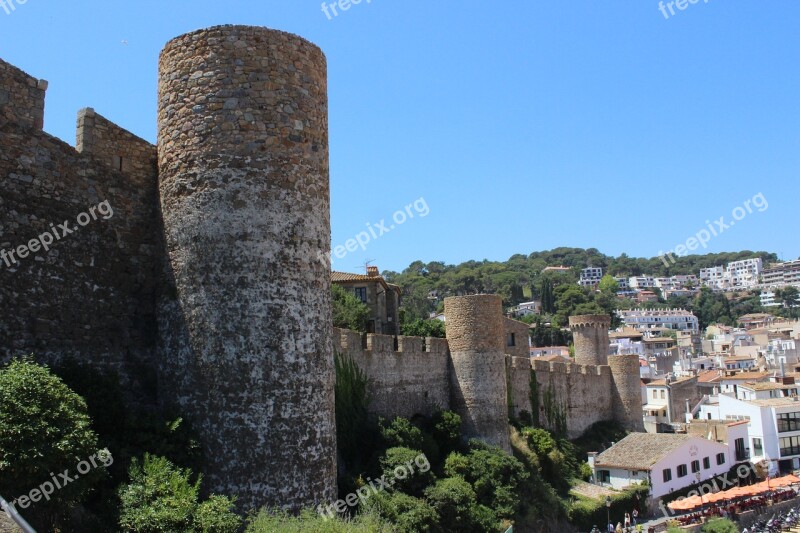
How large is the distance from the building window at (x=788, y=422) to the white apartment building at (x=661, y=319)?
109645mm

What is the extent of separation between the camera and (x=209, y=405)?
37.8 ft

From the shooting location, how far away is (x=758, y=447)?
50281mm

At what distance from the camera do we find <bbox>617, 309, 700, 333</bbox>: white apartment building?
534ft

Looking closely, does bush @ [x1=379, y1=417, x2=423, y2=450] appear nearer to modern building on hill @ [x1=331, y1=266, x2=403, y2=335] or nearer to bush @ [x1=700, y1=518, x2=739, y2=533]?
bush @ [x1=700, y1=518, x2=739, y2=533]

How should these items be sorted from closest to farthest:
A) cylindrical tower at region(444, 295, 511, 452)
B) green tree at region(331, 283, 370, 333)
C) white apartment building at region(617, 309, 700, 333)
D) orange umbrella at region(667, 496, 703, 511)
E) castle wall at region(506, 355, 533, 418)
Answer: cylindrical tower at region(444, 295, 511, 452), castle wall at region(506, 355, 533, 418), orange umbrella at region(667, 496, 703, 511), green tree at region(331, 283, 370, 333), white apartment building at region(617, 309, 700, 333)

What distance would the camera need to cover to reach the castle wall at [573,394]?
36250 mm

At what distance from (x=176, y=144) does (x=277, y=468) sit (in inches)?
213

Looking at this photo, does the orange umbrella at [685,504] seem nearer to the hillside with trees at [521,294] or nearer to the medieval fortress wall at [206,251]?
the medieval fortress wall at [206,251]

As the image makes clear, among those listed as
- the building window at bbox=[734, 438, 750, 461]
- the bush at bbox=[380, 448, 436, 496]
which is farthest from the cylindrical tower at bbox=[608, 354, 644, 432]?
the bush at bbox=[380, 448, 436, 496]

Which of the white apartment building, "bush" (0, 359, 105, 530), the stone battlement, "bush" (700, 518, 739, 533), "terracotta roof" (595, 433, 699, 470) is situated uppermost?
the white apartment building

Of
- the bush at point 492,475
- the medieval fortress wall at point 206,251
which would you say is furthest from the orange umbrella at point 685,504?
the medieval fortress wall at point 206,251

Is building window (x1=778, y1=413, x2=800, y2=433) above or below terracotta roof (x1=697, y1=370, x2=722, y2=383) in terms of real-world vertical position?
below

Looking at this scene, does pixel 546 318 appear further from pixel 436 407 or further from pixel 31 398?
pixel 31 398
